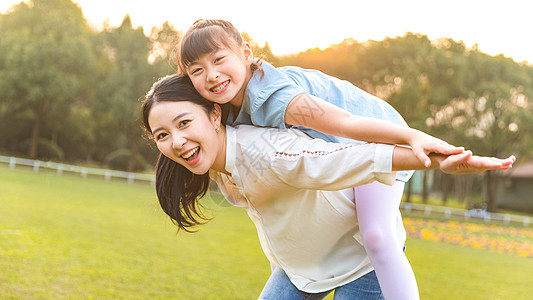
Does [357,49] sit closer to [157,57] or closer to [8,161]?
[157,57]

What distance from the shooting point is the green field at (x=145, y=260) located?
5.59m

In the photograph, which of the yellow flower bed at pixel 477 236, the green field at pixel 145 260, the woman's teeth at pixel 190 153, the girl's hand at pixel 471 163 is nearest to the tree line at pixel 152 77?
the yellow flower bed at pixel 477 236

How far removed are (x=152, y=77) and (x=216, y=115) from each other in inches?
883

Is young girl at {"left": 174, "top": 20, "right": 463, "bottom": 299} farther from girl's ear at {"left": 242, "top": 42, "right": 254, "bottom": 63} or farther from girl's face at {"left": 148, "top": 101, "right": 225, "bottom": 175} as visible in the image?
girl's face at {"left": 148, "top": 101, "right": 225, "bottom": 175}

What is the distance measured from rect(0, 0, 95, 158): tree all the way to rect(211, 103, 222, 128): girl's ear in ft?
90.1

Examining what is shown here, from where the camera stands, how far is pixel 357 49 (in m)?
24.8

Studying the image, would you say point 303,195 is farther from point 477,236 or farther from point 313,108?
point 477,236

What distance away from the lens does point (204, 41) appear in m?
2.45

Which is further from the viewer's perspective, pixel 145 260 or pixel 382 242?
pixel 145 260

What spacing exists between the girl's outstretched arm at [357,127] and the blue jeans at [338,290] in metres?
0.77

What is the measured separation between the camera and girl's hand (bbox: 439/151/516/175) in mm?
1479

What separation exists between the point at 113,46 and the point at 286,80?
31873 millimetres

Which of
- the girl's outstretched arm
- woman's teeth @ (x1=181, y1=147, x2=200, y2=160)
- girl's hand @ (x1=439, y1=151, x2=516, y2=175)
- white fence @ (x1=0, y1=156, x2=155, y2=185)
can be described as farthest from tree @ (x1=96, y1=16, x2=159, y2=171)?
girl's hand @ (x1=439, y1=151, x2=516, y2=175)

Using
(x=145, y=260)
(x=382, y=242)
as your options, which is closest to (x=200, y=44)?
(x=382, y=242)
